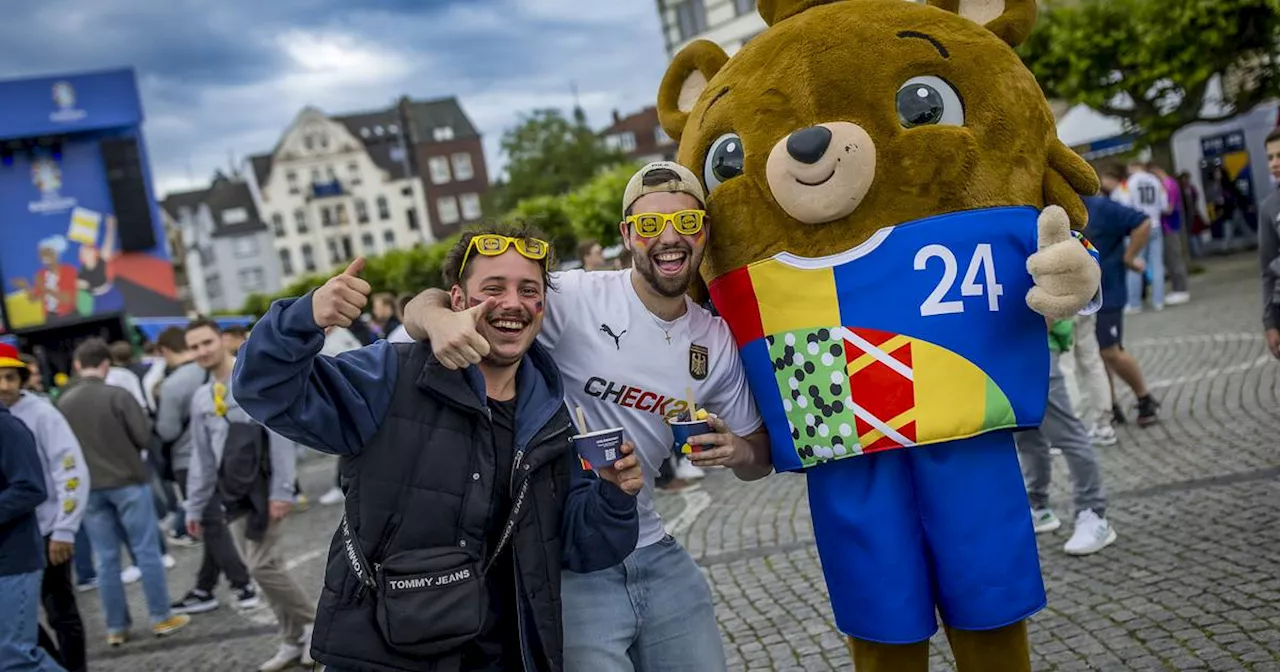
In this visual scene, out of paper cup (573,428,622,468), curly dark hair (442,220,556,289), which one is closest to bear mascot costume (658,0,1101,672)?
curly dark hair (442,220,556,289)

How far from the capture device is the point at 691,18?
29.3m

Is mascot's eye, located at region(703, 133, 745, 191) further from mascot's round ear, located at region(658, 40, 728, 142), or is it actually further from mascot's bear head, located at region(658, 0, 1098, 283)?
mascot's round ear, located at region(658, 40, 728, 142)

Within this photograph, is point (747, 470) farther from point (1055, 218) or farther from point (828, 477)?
point (1055, 218)

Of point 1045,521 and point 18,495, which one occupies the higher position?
point 18,495

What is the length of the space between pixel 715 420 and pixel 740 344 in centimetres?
47

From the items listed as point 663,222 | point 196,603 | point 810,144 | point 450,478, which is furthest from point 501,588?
point 196,603

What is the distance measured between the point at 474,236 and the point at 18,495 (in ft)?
10.0

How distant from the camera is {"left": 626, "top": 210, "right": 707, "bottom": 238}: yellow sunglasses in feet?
9.69

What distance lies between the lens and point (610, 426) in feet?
9.95

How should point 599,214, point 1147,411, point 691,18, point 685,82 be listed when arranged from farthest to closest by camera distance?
1. point 691,18
2. point 599,214
3. point 1147,411
4. point 685,82

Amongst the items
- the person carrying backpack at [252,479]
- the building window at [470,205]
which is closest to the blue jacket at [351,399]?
the person carrying backpack at [252,479]

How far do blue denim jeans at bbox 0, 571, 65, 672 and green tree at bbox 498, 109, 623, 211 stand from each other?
45.7m

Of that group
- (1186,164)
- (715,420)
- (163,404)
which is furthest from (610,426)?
(1186,164)

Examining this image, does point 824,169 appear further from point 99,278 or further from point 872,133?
point 99,278
